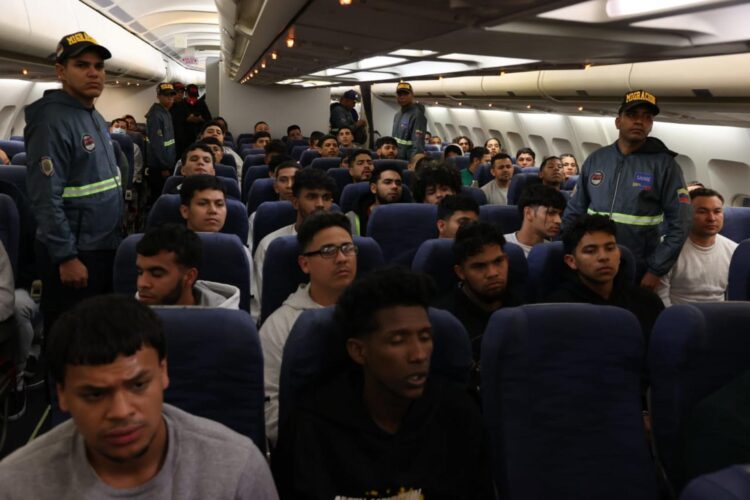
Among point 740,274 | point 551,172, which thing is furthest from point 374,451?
point 551,172

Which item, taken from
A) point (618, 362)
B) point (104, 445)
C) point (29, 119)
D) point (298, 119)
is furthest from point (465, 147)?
point (104, 445)

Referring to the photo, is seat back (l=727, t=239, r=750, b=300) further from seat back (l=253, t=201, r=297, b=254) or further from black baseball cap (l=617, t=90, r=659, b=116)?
seat back (l=253, t=201, r=297, b=254)

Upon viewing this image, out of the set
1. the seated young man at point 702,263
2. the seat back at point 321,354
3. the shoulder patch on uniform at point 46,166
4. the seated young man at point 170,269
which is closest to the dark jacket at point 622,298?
the seated young man at point 702,263

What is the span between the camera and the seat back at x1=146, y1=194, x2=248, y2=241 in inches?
199

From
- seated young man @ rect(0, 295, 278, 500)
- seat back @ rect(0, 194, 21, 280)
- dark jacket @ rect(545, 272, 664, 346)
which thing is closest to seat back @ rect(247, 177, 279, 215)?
seat back @ rect(0, 194, 21, 280)

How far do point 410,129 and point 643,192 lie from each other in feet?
21.7

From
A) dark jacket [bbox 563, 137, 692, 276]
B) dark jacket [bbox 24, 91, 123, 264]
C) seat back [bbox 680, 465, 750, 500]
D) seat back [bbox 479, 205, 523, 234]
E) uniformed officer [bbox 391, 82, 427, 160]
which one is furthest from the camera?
uniformed officer [bbox 391, 82, 427, 160]

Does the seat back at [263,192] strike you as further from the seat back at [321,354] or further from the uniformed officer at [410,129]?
the seat back at [321,354]

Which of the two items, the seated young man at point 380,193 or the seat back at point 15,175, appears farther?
the seat back at point 15,175

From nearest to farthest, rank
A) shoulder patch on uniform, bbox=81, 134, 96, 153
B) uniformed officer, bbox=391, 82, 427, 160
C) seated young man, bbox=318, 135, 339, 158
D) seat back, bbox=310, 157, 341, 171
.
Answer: shoulder patch on uniform, bbox=81, 134, 96, 153 → seat back, bbox=310, 157, 341, 171 → seated young man, bbox=318, 135, 339, 158 → uniformed officer, bbox=391, 82, 427, 160

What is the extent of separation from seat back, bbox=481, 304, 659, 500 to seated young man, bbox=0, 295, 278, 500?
3.38 feet

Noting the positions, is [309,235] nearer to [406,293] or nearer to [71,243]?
[406,293]

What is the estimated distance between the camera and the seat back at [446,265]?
154 inches

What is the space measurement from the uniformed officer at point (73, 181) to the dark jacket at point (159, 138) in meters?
5.82
